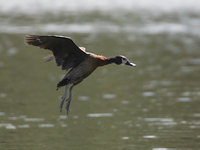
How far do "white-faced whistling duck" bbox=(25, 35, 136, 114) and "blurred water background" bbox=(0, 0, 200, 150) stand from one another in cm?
164

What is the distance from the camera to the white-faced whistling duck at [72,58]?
43.4 feet

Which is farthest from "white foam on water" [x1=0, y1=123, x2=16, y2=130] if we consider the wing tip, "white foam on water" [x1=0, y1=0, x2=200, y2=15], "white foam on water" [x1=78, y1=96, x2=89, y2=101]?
"white foam on water" [x1=0, y1=0, x2=200, y2=15]

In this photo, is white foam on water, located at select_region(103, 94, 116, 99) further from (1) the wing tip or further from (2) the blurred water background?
(1) the wing tip

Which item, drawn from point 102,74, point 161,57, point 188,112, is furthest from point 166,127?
point 161,57

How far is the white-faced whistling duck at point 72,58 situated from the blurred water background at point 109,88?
1.64 m

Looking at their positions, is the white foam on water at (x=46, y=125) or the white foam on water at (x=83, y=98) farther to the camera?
the white foam on water at (x=83, y=98)

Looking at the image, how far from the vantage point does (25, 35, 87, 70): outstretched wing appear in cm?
1323

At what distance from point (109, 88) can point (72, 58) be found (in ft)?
29.0

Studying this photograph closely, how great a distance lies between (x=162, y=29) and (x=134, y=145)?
26.5 metres

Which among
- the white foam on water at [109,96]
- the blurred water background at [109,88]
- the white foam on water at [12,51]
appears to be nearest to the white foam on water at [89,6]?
the blurred water background at [109,88]

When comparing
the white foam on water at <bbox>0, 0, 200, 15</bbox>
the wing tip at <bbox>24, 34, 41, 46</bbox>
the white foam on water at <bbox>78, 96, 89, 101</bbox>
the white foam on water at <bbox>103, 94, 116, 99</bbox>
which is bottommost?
the white foam on water at <bbox>78, 96, 89, 101</bbox>

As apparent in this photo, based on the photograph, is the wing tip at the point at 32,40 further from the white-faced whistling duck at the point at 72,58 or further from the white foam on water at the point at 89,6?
the white foam on water at the point at 89,6

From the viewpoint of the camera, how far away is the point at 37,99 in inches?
788

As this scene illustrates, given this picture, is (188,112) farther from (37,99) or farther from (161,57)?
(161,57)
